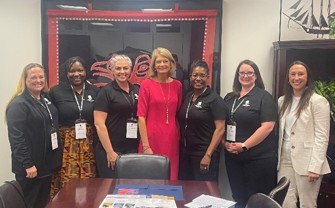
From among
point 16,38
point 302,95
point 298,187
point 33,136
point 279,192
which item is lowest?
point 298,187

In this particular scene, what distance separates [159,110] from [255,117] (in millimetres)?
832

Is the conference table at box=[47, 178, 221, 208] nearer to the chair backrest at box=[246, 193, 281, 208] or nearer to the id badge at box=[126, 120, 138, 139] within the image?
the chair backrest at box=[246, 193, 281, 208]

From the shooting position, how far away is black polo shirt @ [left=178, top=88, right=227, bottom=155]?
10.1 ft

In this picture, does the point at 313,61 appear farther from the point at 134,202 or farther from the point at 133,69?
the point at 134,202

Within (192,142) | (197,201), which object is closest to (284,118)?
(192,142)

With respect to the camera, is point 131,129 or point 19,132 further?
point 131,129

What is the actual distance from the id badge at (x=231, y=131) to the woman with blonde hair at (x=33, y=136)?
1.48 meters

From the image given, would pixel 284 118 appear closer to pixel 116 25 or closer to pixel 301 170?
pixel 301 170

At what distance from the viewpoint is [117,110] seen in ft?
10.2

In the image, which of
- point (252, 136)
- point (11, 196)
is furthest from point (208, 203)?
point (252, 136)

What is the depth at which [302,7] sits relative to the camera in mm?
3424

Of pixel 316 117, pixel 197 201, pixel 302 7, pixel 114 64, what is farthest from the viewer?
pixel 302 7

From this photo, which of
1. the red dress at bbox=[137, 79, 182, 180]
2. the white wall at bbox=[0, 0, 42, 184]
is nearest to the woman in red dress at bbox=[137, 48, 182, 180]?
the red dress at bbox=[137, 79, 182, 180]

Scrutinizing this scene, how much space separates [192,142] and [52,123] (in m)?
1.22
